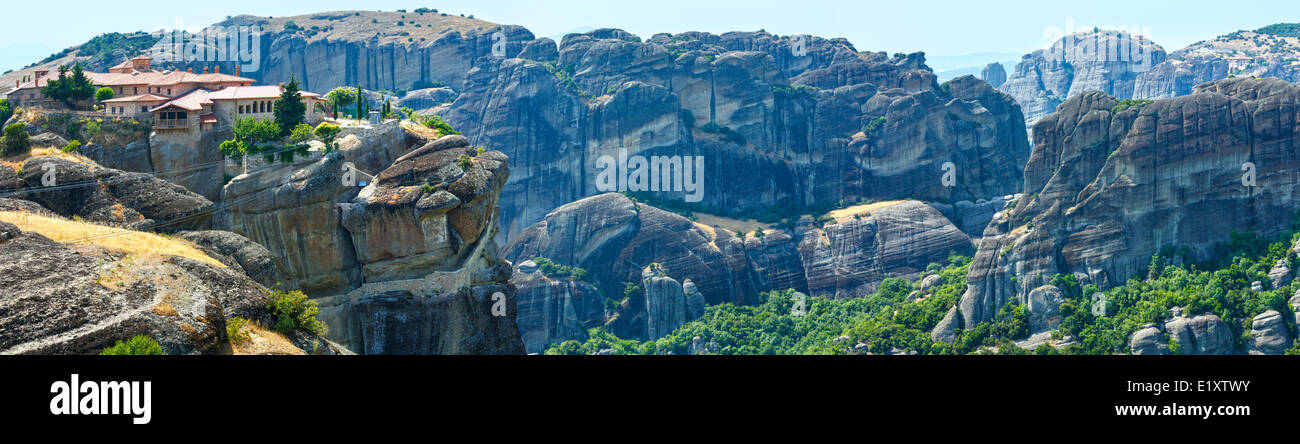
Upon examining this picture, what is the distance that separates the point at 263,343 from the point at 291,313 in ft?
15.7

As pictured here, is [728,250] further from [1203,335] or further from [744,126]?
[1203,335]

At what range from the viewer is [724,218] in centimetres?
14375

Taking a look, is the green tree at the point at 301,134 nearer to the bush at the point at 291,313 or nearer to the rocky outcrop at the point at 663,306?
the bush at the point at 291,313

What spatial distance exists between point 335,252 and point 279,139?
767cm

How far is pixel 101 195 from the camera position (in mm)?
59875

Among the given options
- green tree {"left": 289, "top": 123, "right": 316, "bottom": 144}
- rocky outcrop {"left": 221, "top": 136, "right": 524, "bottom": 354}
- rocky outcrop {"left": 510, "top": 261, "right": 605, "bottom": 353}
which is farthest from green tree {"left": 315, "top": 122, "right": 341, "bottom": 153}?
rocky outcrop {"left": 510, "top": 261, "right": 605, "bottom": 353}

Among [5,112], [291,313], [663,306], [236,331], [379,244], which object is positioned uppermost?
[5,112]

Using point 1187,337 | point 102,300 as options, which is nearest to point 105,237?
→ point 102,300

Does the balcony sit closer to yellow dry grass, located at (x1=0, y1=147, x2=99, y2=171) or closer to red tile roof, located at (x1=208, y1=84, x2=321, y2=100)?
red tile roof, located at (x1=208, y1=84, x2=321, y2=100)

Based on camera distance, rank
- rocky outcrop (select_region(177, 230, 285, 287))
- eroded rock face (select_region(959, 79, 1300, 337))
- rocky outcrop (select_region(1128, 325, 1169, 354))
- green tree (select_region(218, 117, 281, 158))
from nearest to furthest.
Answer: rocky outcrop (select_region(177, 230, 285, 287)), green tree (select_region(218, 117, 281, 158)), rocky outcrop (select_region(1128, 325, 1169, 354)), eroded rock face (select_region(959, 79, 1300, 337))

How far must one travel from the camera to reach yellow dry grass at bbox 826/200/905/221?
453ft

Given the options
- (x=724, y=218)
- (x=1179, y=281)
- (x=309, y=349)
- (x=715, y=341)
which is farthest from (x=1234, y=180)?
(x=309, y=349)

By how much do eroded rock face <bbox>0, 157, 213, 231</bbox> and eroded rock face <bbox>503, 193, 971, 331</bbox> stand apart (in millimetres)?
67329

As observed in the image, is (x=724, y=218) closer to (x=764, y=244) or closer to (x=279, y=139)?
(x=764, y=244)
